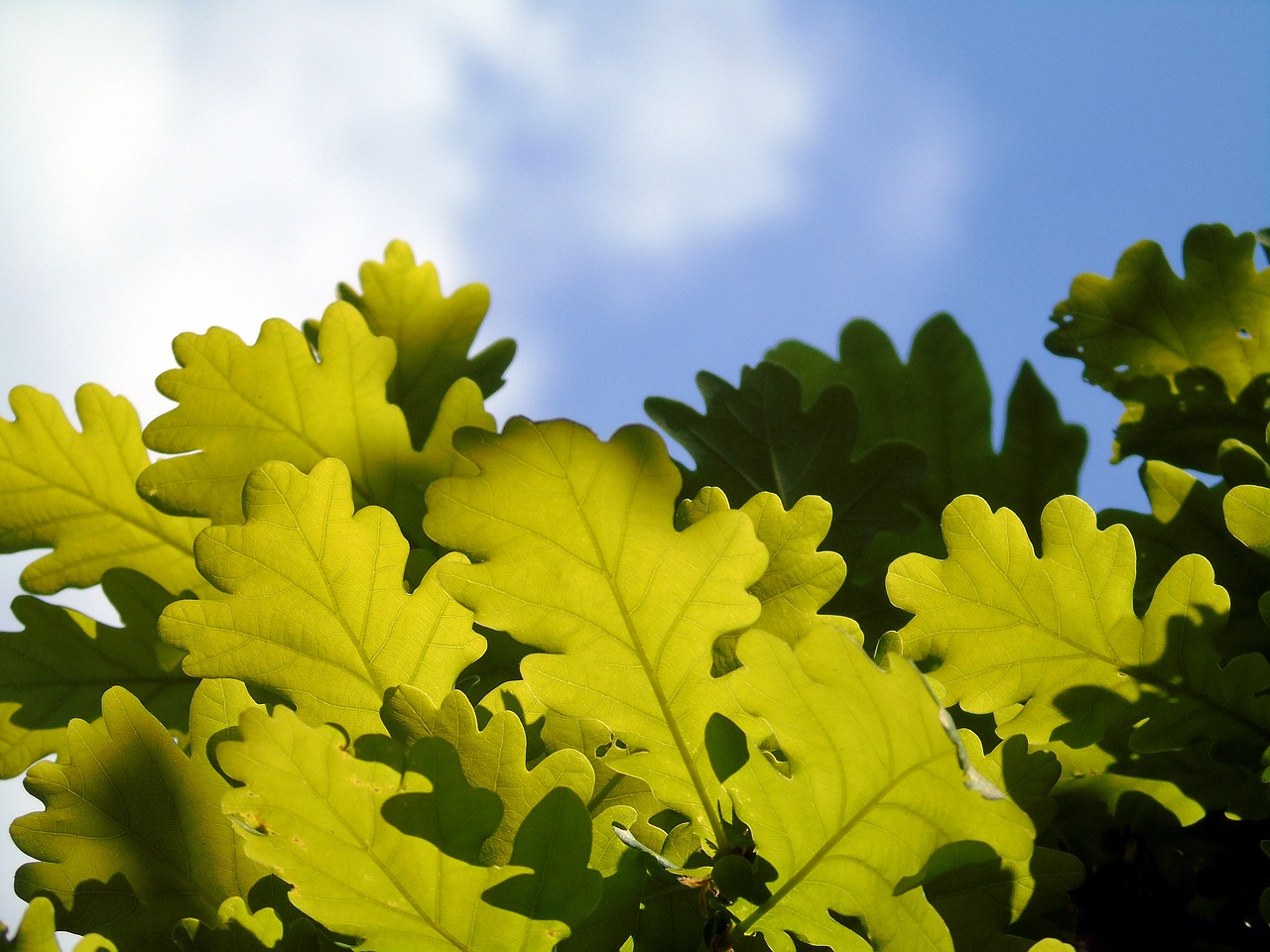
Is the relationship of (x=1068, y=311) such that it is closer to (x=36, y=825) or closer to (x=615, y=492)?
(x=615, y=492)

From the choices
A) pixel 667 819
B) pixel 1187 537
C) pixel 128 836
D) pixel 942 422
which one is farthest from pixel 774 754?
pixel 942 422

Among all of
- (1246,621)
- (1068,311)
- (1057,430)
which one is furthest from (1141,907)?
(1068,311)

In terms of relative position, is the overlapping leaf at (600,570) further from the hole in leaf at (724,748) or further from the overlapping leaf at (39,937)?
the overlapping leaf at (39,937)

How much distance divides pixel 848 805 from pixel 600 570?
244 millimetres

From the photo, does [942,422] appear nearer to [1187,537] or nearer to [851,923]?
[1187,537]

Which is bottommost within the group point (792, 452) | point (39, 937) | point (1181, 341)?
point (39, 937)

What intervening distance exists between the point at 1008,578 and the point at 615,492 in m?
0.40

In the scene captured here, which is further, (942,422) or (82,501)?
(942,422)

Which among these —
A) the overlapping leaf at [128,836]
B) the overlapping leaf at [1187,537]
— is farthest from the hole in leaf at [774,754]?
the overlapping leaf at [1187,537]

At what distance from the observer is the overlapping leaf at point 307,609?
2.62ft

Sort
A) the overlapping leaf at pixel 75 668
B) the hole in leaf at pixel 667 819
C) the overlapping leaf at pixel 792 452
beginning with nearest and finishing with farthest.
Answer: the hole in leaf at pixel 667 819 → the overlapping leaf at pixel 75 668 → the overlapping leaf at pixel 792 452

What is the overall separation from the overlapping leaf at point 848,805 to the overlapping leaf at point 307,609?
29 cm

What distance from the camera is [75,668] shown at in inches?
45.9

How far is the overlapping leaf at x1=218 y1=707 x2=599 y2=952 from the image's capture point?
2.17ft
